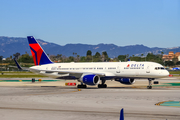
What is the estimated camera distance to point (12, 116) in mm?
18500

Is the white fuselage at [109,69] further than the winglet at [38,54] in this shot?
No

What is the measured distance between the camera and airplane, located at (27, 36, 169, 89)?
45094 millimetres

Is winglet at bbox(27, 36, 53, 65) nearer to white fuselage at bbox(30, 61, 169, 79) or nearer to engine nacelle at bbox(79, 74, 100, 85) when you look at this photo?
white fuselage at bbox(30, 61, 169, 79)

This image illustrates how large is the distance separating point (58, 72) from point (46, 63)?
6.66 metres

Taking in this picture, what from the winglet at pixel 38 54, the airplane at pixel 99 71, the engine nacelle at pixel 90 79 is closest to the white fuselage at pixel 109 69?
the airplane at pixel 99 71

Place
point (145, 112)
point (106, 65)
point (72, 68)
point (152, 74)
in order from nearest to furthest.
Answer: point (145, 112) < point (152, 74) < point (106, 65) < point (72, 68)

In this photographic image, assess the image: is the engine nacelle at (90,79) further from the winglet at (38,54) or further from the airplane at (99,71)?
the winglet at (38,54)

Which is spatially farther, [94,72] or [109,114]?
[94,72]

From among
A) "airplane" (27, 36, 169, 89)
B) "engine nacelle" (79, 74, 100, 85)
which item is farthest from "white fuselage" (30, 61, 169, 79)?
"engine nacelle" (79, 74, 100, 85)

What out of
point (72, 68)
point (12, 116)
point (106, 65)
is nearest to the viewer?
point (12, 116)

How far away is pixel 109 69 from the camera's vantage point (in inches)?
1887

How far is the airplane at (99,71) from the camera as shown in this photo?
4509 cm

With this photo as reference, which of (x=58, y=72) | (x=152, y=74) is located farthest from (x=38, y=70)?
(x=152, y=74)

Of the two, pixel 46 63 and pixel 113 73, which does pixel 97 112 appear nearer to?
pixel 113 73
